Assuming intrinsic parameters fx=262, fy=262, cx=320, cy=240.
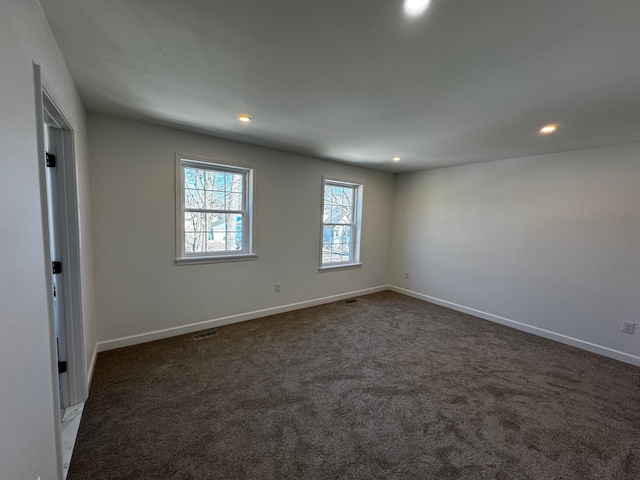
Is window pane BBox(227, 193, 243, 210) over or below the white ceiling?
below

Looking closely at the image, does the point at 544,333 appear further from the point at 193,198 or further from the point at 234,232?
the point at 193,198

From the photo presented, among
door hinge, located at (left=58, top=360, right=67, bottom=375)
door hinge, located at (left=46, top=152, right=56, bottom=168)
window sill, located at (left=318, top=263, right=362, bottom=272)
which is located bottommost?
door hinge, located at (left=58, top=360, right=67, bottom=375)

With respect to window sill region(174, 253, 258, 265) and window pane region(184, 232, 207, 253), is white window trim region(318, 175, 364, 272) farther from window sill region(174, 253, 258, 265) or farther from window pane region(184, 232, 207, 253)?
window pane region(184, 232, 207, 253)

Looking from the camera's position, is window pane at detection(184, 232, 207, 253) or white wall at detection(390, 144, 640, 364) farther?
window pane at detection(184, 232, 207, 253)

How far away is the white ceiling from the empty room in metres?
0.02

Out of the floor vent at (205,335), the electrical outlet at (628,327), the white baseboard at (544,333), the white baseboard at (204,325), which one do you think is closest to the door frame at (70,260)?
the white baseboard at (204,325)

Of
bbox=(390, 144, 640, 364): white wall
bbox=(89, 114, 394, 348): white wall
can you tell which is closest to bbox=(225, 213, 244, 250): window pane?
bbox=(89, 114, 394, 348): white wall

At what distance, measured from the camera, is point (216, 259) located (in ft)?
10.8

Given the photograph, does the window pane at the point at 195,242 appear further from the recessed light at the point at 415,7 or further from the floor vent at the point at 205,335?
the recessed light at the point at 415,7

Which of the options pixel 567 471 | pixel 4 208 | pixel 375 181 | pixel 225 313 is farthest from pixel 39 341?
pixel 375 181

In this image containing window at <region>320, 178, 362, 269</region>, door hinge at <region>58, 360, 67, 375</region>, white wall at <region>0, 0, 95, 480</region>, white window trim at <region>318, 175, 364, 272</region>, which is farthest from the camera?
window at <region>320, 178, 362, 269</region>

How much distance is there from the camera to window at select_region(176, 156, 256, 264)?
3096 mm

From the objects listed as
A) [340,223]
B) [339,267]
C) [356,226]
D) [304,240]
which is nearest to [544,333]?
[339,267]

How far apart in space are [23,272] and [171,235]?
207cm
